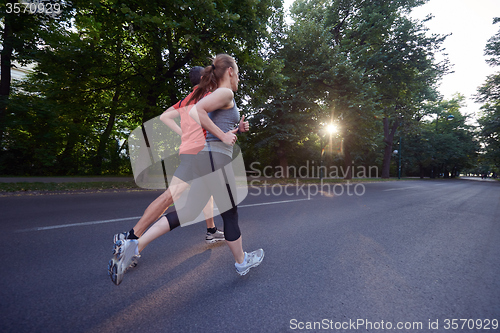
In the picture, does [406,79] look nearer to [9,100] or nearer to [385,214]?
[385,214]

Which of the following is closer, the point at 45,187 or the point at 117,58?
the point at 45,187

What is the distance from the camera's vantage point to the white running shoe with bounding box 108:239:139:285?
186 centimetres

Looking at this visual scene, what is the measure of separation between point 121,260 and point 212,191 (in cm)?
89

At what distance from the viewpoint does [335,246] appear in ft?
10.6

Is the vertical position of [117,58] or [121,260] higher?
[117,58]

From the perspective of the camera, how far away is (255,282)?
7.09 feet

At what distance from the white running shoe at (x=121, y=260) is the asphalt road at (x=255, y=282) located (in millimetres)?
152

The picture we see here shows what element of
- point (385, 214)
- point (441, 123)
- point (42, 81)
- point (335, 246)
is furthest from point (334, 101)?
point (441, 123)

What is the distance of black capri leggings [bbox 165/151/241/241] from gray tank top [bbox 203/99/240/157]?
5 centimetres

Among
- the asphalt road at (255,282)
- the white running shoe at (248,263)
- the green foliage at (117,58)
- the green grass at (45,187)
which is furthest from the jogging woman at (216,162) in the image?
the green grass at (45,187)

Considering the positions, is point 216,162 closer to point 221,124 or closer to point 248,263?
point 221,124

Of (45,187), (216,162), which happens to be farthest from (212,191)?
(45,187)

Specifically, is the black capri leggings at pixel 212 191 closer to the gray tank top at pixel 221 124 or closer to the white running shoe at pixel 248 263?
the gray tank top at pixel 221 124

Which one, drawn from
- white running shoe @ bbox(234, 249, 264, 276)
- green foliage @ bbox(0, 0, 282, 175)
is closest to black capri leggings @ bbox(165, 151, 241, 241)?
white running shoe @ bbox(234, 249, 264, 276)
